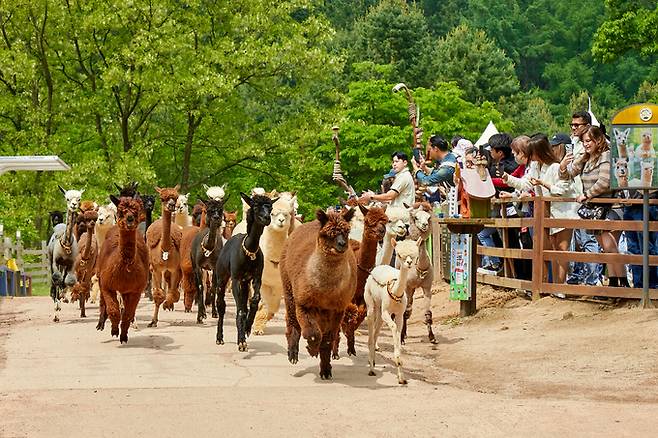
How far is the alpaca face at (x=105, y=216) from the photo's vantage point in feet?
72.1

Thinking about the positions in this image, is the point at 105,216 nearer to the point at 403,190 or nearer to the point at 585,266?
Result: the point at 403,190

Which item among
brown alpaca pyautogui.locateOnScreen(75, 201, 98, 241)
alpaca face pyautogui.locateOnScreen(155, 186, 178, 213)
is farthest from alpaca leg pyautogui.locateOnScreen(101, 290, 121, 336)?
brown alpaca pyautogui.locateOnScreen(75, 201, 98, 241)

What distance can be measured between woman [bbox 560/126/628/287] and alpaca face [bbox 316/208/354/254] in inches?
199

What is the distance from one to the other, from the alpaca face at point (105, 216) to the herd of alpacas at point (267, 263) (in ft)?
0.11

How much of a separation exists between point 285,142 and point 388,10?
2507 cm

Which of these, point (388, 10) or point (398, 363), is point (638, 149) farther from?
point (388, 10)

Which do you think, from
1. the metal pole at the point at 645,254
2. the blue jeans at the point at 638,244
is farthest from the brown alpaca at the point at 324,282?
the blue jeans at the point at 638,244

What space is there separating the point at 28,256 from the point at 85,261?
23.6m

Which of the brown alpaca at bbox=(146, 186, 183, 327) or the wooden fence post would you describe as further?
the brown alpaca at bbox=(146, 186, 183, 327)

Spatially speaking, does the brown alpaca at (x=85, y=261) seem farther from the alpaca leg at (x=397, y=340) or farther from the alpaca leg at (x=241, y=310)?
the alpaca leg at (x=397, y=340)

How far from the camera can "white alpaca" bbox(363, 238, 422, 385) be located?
1229cm

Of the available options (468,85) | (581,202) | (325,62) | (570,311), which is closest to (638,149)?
(581,202)

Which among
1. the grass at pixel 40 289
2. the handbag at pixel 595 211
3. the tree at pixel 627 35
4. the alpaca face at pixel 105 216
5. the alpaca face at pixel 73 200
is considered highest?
the tree at pixel 627 35

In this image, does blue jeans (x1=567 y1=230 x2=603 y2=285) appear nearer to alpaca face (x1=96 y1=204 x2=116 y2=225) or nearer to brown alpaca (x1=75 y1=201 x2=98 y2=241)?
brown alpaca (x1=75 y1=201 x2=98 y2=241)
